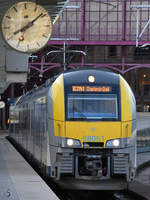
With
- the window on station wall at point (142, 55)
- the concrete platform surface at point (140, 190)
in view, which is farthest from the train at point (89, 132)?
the window on station wall at point (142, 55)

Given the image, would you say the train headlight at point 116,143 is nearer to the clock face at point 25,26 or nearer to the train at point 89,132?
the train at point 89,132

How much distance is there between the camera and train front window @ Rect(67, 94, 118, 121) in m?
13.5

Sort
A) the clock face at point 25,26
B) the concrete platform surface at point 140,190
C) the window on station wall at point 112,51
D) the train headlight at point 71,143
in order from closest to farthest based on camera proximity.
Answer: the clock face at point 25,26
the train headlight at point 71,143
the concrete platform surface at point 140,190
the window on station wall at point 112,51

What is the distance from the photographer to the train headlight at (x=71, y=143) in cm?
1312

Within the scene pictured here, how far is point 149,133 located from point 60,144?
62.3 feet

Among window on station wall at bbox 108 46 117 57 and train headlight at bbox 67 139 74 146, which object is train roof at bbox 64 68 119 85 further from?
window on station wall at bbox 108 46 117 57

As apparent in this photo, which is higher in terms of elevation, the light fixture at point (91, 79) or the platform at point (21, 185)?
the light fixture at point (91, 79)

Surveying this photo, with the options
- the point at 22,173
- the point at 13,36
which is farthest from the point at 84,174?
the point at 13,36

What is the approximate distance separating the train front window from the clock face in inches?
144

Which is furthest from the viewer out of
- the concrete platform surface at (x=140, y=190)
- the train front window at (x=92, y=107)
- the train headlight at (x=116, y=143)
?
the concrete platform surface at (x=140, y=190)

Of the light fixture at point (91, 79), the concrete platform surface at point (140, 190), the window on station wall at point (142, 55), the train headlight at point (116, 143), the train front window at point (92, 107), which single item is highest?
the window on station wall at point (142, 55)

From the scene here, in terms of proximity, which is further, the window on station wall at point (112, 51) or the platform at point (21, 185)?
the window on station wall at point (112, 51)

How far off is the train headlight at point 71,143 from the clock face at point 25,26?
11.9 feet

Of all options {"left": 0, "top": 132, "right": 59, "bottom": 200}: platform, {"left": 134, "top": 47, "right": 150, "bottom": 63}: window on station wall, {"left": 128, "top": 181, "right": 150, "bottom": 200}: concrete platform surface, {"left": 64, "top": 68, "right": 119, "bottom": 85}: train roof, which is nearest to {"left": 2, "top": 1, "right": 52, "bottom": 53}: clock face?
{"left": 0, "top": 132, "right": 59, "bottom": 200}: platform
